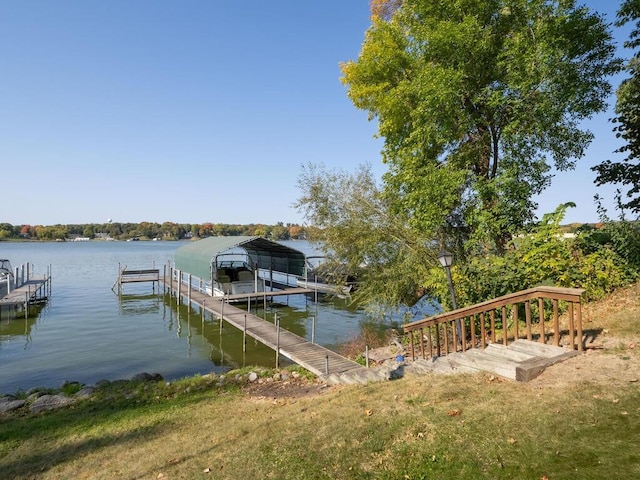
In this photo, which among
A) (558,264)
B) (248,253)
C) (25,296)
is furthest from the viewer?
(248,253)

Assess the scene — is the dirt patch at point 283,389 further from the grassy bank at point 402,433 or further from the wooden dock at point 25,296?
the wooden dock at point 25,296

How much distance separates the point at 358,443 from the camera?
5125 millimetres

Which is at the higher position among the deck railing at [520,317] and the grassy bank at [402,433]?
the deck railing at [520,317]

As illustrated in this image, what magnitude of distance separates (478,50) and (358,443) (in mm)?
12158

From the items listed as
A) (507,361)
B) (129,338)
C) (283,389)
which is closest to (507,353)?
(507,361)

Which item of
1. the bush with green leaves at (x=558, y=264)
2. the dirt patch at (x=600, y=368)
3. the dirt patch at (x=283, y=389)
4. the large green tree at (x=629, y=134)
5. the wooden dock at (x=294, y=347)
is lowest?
the dirt patch at (x=283, y=389)

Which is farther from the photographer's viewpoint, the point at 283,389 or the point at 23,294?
the point at 23,294

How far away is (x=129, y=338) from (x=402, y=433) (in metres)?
20.7

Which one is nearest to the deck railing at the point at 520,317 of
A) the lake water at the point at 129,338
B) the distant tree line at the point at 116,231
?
the lake water at the point at 129,338

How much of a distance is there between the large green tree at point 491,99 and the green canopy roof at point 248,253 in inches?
655

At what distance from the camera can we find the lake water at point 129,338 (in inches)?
645

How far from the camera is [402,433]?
5.12 meters

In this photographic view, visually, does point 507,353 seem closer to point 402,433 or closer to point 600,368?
point 600,368

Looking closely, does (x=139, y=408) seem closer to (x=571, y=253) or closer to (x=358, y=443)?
(x=358, y=443)
